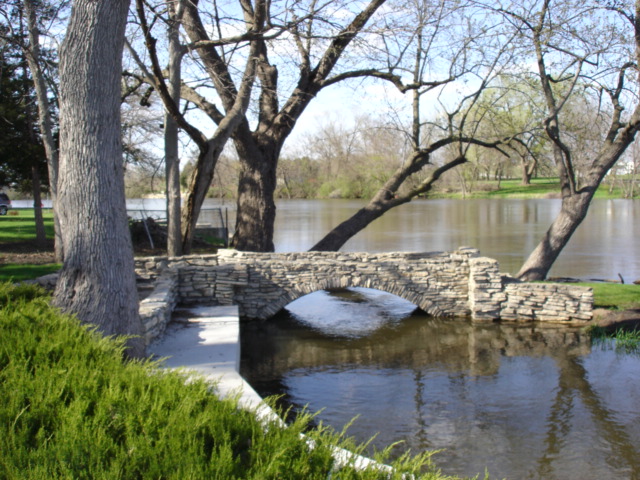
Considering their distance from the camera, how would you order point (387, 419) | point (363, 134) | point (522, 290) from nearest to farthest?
point (387, 419), point (522, 290), point (363, 134)

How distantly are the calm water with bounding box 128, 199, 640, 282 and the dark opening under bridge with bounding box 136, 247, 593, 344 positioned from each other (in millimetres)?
6796

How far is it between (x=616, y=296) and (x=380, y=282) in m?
5.63

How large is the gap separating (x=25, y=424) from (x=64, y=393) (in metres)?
0.66

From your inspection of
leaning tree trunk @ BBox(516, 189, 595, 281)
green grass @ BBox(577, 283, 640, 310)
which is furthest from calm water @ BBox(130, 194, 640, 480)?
leaning tree trunk @ BBox(516, 189, 595, 281)

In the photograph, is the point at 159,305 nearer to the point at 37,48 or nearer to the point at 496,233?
the point at 37,48

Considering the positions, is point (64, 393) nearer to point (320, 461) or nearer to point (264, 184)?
point (320, 461)

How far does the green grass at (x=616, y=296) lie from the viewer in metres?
13.6

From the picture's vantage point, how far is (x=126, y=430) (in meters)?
3.94

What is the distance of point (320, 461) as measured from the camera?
3.65 metres

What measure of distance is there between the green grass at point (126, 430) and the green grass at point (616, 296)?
11253 mm

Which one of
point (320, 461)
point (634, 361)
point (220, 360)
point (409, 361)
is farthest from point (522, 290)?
point (320, 461)

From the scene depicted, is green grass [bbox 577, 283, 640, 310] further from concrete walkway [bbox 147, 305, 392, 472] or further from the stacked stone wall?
the stacked stone wall

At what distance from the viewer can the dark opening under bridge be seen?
1280 cm

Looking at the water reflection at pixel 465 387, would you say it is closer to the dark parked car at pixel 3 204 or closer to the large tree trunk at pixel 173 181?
the large tree trunk at pixel 173 181
